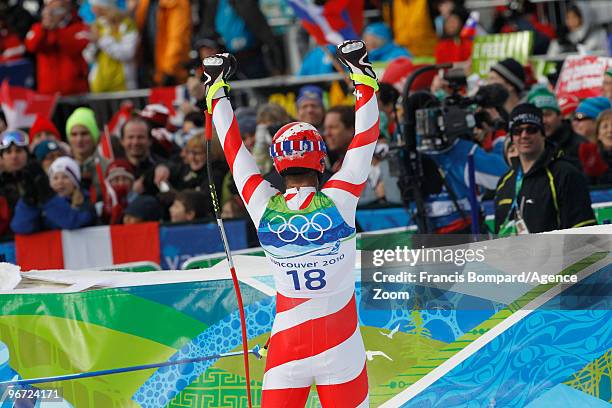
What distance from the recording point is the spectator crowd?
9727 mm

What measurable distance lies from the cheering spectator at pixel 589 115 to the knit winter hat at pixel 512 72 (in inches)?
22.0

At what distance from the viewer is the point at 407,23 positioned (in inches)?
583

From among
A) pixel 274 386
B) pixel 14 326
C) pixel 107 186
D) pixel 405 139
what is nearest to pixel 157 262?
pixel 107 186

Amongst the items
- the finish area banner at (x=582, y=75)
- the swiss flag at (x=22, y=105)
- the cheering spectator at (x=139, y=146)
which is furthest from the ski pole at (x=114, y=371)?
the swiss flag at (x=22, y=105)

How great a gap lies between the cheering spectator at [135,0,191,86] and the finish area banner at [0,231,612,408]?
25.4ft

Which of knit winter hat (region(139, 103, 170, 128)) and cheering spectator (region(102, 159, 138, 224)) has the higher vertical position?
knit winter hat (region(139, 103, 170, 128))

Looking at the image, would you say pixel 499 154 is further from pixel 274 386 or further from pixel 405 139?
pixel 274 386

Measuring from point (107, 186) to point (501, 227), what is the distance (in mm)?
4301

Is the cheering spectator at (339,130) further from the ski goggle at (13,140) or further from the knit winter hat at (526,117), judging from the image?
the ski goggle at (13,140)

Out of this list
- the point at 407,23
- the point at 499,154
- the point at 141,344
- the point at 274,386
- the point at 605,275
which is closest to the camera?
the point at 274,386

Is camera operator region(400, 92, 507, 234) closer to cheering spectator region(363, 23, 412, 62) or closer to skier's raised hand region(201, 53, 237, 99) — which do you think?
skier's raised hand region(201, 53, 237, 99)

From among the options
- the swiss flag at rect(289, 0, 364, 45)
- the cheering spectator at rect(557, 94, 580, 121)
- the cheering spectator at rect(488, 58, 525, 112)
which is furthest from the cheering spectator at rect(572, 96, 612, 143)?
the swiss flag at rect(289, 0, 364, 45)

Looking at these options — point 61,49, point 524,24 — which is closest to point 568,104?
point 524,24

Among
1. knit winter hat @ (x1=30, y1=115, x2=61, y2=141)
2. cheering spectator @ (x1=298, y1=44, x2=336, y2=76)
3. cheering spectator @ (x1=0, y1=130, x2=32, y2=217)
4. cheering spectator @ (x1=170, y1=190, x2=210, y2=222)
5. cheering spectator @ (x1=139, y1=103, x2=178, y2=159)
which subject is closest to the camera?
cheering spectator @ (x1=170, y1=190, x2=210, y2=222)
